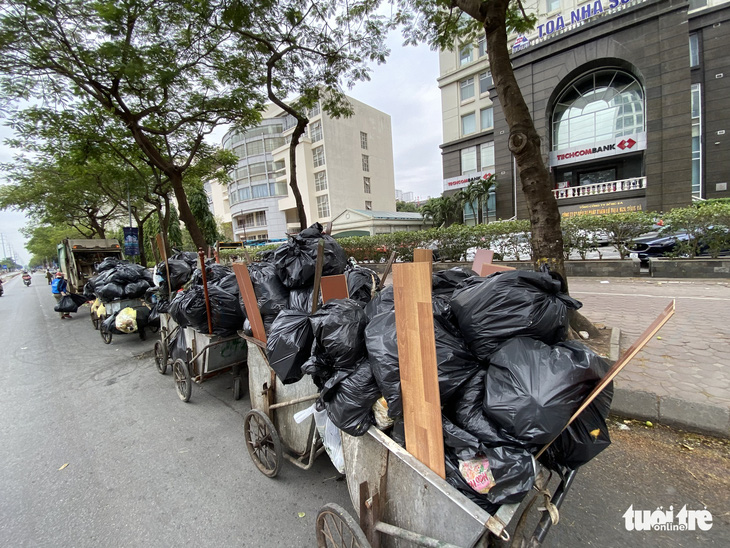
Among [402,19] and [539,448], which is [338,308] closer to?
[539,448]

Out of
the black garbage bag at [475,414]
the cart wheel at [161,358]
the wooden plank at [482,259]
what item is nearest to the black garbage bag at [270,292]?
the wooden plank at [482,259]

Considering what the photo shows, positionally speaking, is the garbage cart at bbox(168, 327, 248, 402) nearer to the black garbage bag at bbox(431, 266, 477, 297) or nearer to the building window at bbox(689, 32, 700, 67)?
the black garbage bag at bbox(431, 266, 477, 297)

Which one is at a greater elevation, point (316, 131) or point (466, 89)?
point (316, 131)

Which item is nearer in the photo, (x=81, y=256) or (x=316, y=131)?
(x=81, y=256)

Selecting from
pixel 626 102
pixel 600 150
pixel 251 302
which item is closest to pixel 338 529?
pixel 251 302

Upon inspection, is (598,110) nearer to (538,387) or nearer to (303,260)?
(303,260)

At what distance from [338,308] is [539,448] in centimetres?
107

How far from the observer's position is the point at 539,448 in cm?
119

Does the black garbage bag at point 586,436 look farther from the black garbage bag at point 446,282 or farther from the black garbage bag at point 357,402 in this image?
the black garbage bag at point 446,282

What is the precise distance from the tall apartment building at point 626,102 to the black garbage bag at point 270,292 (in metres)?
15.0

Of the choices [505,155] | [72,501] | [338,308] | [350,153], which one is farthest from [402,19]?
[350,153]

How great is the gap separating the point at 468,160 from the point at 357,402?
84.6 ft

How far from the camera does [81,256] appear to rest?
36.0 feet

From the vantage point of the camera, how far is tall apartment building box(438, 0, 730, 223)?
1496cm
